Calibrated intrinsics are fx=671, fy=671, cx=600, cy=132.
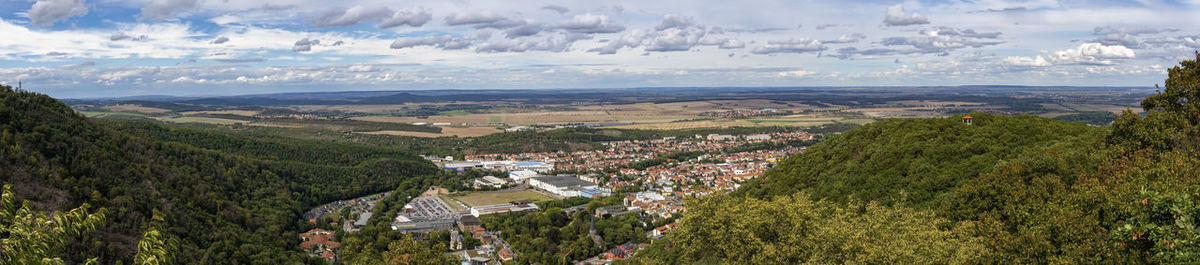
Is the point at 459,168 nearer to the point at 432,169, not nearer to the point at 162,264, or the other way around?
the point at 432,169

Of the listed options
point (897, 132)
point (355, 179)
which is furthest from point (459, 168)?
point (897, 132)

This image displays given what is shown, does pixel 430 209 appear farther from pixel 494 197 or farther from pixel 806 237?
pixel 806 237

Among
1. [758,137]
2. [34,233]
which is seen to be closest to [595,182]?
[758,137]

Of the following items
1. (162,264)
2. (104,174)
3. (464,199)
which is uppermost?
(162,264)

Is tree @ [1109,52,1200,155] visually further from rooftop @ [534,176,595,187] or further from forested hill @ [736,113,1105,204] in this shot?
rooftop @ [534,176,595,187]

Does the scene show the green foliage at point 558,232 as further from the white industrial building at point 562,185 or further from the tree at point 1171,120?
the tree at point 1171,120
